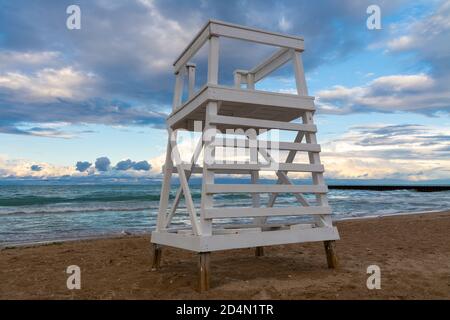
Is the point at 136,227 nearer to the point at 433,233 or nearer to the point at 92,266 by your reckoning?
the point at 92,266

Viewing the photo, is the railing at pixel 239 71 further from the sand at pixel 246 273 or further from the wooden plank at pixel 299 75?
the sand at pixel 246 273

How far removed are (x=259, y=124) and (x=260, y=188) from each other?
0.87m

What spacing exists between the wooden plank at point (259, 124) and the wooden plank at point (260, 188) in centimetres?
79

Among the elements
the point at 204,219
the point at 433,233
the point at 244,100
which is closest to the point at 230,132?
the point at 244,100

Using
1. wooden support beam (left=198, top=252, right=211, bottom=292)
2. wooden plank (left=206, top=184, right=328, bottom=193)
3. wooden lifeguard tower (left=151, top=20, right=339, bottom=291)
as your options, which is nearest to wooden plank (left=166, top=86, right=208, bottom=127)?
wooden lifeguard tower (left=151, top=20, right=339, bottom=291)

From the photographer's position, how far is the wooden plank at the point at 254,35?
507 centimetres

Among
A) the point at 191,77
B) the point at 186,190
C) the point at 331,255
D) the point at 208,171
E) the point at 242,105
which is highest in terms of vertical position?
the point at 191,77

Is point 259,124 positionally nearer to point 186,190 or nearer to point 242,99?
point 242,99

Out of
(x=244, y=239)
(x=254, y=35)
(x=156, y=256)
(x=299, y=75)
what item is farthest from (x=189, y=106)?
(x=156, y=256)

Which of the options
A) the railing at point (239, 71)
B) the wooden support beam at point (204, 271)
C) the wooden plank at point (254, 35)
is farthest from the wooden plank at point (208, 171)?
the wooden plank at point (254, 35)

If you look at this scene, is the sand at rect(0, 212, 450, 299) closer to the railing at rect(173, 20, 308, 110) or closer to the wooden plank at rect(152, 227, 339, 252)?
the wooden plank at rect(152, 227, 339, 252)

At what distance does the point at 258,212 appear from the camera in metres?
5.06
